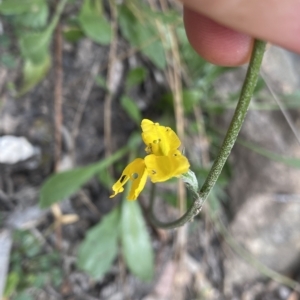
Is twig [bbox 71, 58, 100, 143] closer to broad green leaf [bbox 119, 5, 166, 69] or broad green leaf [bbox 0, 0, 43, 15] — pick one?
broad green leaf [bbox 119, 5, 166, 69]

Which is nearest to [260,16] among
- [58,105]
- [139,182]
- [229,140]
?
[229,140]

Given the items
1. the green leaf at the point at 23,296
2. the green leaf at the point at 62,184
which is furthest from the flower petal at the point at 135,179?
the green leaf at the point at 23,296

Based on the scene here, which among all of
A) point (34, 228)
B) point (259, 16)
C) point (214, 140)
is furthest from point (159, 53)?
point (259, 16)

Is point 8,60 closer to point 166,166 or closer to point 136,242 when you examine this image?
point 136,242

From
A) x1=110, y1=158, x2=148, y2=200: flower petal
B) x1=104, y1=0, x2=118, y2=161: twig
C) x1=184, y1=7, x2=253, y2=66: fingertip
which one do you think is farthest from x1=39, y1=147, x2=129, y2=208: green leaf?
x1=110, y1=158, x2=148, y2=200: flower petal

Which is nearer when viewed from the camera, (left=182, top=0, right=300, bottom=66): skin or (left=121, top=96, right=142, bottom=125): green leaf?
(left=182, top=0, right=300, bottom=66): skin

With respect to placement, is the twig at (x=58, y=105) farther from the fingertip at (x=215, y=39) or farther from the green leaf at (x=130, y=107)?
the fingertip at (x=215, y=39)

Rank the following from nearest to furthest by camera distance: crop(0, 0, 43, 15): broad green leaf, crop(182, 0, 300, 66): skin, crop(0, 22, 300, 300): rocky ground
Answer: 1. crop(182, 0, 300, 66): skin
2. crop(0, 0, 43, 15): broad green leaf
3. crop(0, 22, 300, 300): rocky ground

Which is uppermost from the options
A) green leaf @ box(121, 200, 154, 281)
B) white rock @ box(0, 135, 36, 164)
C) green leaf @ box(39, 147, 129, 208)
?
white rock @ box(0, 135, 36, 164)
